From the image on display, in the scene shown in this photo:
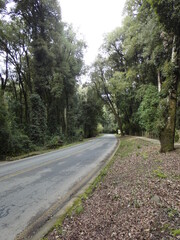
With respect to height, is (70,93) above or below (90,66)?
below

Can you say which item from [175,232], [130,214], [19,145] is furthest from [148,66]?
[175,232]

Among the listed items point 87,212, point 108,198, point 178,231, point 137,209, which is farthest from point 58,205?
point 178,231

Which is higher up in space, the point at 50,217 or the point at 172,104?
the point at 172,104

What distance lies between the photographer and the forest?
666cm

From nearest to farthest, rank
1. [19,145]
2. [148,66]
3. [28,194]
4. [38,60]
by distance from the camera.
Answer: [28,194]
[19,145]
[148,66]
[38,60]

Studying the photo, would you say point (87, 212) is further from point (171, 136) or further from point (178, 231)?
point (171, 136)

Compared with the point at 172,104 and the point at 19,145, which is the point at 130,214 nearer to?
the point at 172,104

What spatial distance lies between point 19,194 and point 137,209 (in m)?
3.09

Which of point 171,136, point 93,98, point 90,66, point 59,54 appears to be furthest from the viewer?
point 93,98

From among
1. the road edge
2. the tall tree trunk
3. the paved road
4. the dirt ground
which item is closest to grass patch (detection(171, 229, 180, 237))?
the dirt ground

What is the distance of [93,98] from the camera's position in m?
30.3

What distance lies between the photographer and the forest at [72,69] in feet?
21.8

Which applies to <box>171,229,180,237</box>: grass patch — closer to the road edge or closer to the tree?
the road edge

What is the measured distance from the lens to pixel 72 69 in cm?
2169
